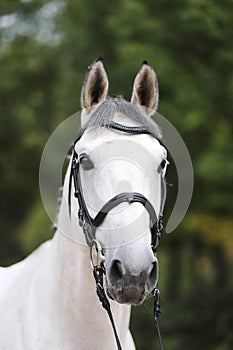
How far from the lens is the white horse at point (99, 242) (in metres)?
3.52

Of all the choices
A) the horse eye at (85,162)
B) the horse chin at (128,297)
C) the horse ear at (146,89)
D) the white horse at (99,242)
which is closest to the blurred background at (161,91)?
the white horse at (99,242)

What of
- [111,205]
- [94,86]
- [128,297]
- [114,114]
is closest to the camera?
[128,297]

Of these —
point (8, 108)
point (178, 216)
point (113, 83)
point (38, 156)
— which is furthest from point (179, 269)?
point (178, 216)

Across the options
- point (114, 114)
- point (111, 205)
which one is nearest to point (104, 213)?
point (111, 205)

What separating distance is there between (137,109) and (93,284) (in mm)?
1042

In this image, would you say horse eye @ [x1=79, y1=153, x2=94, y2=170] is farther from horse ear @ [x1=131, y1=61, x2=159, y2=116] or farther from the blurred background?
the blurred background

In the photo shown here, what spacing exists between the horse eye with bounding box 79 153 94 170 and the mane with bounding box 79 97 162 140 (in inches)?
7.7

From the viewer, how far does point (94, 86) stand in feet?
13.6

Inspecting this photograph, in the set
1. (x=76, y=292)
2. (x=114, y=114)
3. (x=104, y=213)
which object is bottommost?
(x=76, y=292)

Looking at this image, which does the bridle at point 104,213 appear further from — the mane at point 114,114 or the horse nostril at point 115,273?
the horse nostril at point 115,273

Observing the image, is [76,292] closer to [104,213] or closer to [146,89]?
[104,213]

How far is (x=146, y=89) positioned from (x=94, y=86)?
12.6 inches

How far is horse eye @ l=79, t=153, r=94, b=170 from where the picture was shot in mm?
3844

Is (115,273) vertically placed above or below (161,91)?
above
